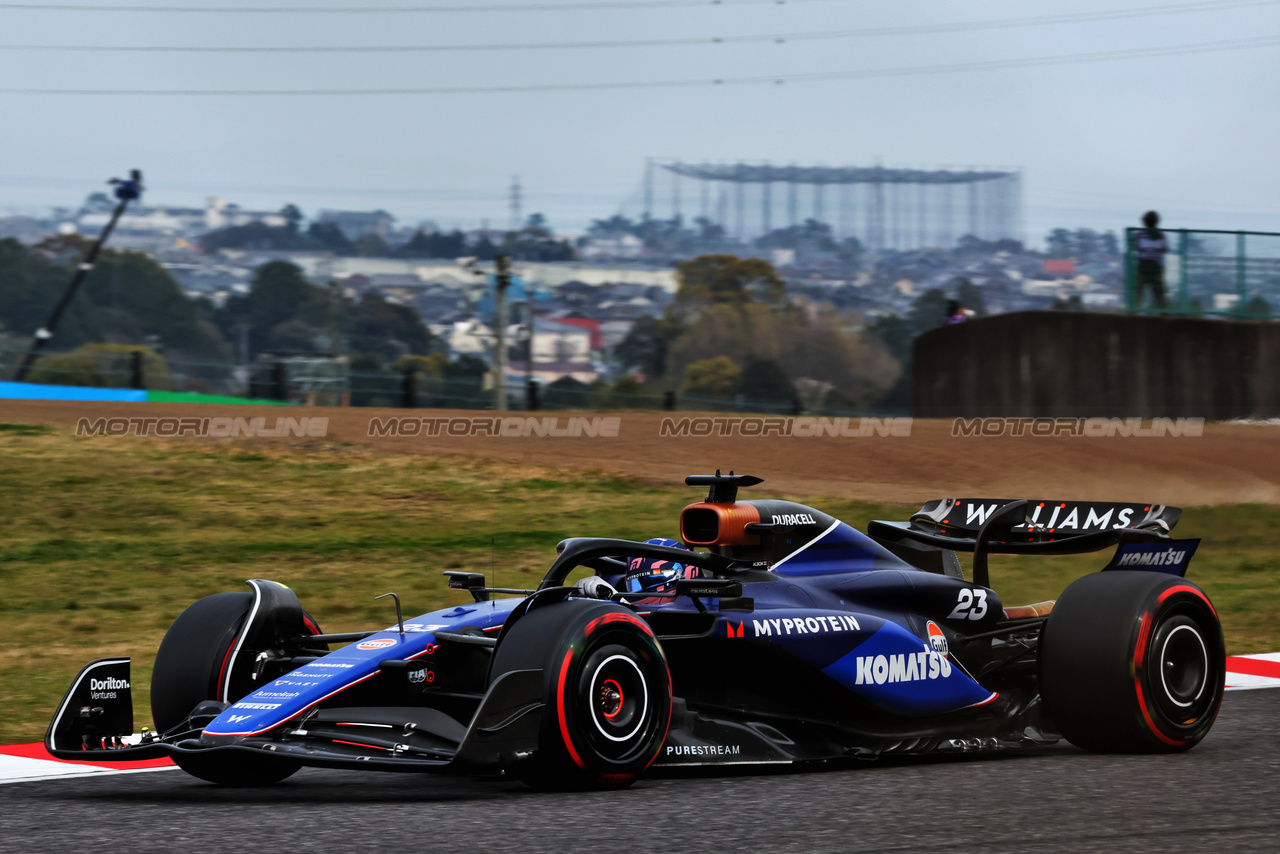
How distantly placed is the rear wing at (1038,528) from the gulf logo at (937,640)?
691 millimetres

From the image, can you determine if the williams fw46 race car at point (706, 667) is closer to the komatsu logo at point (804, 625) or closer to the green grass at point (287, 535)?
the komatsu logo at point (804, 625)

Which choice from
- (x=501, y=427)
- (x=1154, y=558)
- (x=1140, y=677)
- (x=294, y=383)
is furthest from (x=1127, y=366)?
(x=1140, y=677)

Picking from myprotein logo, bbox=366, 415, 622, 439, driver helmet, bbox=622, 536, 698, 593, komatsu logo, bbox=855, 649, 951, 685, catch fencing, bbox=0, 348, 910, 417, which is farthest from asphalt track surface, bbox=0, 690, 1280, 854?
catch fencing, bbox=0, 348, 910, 417

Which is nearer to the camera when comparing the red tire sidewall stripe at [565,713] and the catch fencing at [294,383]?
the red tire sidewall stripe at [565,713]

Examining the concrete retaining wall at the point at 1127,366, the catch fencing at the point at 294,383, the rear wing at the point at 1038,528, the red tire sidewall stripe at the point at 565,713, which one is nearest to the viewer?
the red tire sidewall stripe at the point at 565,713

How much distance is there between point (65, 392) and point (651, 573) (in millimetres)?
25675

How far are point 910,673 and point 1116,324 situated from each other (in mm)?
19931

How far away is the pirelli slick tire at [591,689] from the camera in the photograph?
4.77 m

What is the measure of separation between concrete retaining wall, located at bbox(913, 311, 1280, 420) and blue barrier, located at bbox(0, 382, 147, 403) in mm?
15742

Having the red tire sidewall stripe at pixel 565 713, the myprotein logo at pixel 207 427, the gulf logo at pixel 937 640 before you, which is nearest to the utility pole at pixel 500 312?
the myprotein logo at pixel 207 427

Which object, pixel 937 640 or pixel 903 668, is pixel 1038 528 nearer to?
pixel 937 640

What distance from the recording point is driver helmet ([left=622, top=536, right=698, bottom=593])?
5988 millimetres

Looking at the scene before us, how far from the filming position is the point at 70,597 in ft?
35.8

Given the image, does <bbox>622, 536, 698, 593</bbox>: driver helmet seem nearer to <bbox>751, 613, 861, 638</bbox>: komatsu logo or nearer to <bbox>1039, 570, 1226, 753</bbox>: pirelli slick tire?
<bbox>751, 613, 861, 638</bbox>: komatsu logo
